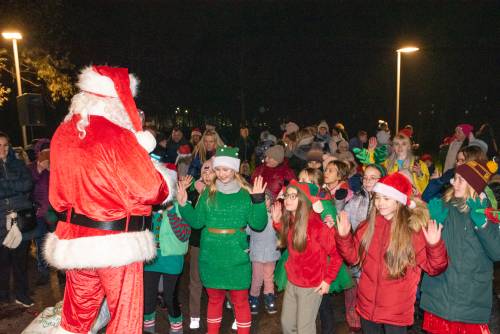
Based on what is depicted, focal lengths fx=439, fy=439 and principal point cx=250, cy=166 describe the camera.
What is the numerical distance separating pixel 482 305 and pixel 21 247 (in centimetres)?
529

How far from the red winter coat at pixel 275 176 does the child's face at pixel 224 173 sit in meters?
1.95

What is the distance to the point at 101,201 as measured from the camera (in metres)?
3.11

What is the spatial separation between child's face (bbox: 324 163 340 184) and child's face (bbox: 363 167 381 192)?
49cm

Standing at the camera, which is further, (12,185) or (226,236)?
(12,185)

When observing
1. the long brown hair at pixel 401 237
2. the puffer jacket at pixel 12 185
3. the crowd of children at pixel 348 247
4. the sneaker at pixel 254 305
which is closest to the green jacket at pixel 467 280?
the crowd of children at pixel 348 247

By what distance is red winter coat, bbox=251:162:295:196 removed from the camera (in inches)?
253

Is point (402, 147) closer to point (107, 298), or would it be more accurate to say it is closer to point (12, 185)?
point (107, 298)

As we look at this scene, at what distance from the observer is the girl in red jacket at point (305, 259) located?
12.9 feet

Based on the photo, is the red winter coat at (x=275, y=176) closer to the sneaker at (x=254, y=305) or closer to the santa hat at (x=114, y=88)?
the sneaker at (x=254, y=305)

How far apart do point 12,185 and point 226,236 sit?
9.89ft

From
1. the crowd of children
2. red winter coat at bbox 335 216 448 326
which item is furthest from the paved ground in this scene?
red winter coat at bbox 335 216 448 326

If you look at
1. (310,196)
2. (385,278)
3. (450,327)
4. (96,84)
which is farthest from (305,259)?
(96,84)

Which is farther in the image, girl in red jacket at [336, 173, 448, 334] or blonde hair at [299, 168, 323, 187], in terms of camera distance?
blonde hair at [299, 168, 323, 187]

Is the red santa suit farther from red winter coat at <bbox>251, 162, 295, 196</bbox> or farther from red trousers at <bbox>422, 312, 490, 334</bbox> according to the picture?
red winter coat at <bbox>251, 162, 295, 196</bbox>
